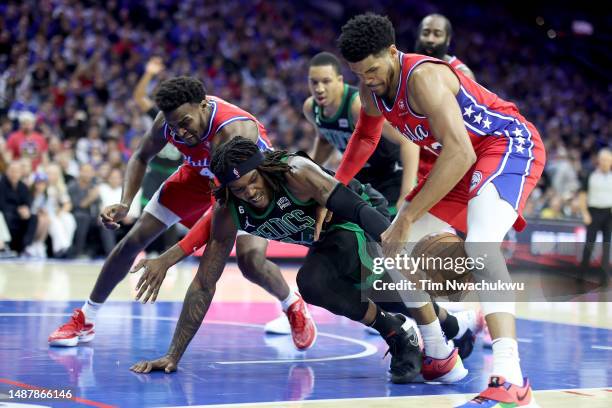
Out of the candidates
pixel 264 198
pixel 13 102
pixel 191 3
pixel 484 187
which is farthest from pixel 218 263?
pixel 191 3

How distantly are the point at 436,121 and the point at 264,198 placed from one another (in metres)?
1.08

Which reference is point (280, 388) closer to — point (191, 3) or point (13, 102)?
point (13, 102)

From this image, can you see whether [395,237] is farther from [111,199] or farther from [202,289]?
[111,199]

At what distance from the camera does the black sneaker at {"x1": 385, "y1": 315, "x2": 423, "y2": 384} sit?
17.5ft

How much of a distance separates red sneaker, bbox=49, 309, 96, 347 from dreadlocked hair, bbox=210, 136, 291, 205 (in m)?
1.77

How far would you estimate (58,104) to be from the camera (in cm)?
1627

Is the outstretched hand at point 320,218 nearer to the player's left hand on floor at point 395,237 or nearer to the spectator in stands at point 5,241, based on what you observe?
→ the player's left hand on floor at point 395,237

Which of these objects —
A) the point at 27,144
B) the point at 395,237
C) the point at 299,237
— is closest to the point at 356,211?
the point at 395,237

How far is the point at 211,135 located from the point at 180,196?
0.85 metres

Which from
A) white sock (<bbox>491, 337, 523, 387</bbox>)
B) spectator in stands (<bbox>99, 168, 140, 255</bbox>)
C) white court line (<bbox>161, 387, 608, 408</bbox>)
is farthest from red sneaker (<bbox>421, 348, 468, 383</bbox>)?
spectator in stands (<bbox>99, 168, 140, 255</bbox>)

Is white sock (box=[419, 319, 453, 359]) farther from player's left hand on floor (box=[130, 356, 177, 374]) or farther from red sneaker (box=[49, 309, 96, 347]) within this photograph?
red sneaker (box=[49, 309, 96, 347])

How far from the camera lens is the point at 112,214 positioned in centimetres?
586

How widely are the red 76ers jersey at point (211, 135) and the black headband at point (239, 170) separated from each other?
864mm

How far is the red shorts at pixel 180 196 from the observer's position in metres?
6.42
